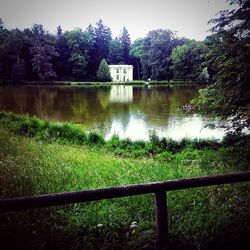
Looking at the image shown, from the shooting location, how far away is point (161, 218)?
3.04 metres

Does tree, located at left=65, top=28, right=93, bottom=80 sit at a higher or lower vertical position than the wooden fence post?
higher

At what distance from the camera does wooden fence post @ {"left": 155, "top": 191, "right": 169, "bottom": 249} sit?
2.98 meters

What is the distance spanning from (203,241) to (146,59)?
101879mm

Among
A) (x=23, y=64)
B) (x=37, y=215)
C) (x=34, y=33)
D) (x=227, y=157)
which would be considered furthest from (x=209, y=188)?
(x=34, y=33)

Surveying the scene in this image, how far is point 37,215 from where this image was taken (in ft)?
13.3

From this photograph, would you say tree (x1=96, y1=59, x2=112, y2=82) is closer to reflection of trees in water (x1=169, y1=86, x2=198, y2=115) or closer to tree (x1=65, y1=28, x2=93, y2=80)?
tree (x1=65, y1=28, x2=93, y2=80)

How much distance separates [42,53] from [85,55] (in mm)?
17368

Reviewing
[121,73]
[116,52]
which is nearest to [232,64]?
[121,73]

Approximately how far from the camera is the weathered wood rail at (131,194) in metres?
2.55

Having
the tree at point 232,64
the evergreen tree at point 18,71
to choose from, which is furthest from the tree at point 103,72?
the tree at point 232,64

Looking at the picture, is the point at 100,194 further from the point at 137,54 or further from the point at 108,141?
the point at 137,54

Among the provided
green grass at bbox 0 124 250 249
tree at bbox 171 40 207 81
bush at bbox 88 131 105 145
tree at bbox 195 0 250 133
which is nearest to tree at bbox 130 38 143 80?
tree at bbox 171 40 207 81

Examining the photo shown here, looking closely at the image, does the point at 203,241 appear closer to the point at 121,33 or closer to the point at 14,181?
the point at 14,181

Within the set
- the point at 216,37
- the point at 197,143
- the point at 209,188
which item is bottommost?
the point at 197,143
